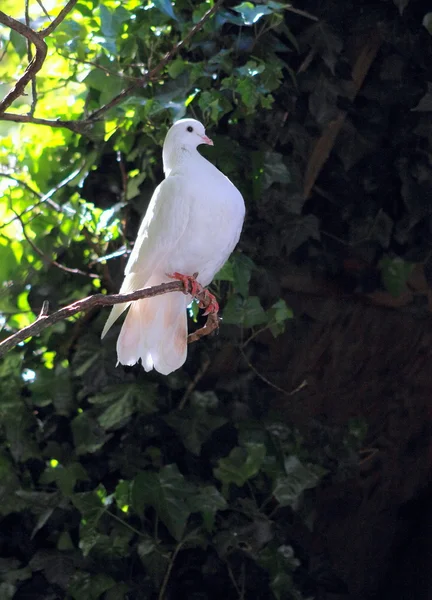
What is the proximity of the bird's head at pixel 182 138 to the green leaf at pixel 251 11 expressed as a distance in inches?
11.2

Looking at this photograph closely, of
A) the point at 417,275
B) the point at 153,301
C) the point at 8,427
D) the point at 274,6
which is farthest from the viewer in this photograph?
the point at 417,275

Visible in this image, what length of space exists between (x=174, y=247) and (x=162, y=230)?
35 millimetres

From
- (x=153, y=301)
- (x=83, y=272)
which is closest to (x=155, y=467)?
(x=83, y=272)

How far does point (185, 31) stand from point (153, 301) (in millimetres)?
639

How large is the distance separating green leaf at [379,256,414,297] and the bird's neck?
0.78 metres

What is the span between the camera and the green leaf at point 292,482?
6.09 ft

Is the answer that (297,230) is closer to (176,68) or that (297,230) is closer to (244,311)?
(244,311)

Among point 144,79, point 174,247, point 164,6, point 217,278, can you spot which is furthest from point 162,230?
point 164,6

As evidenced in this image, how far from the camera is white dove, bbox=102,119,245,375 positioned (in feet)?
4.23

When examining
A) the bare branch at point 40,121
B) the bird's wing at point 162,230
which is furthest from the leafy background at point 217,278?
the bare branch at point 40,121

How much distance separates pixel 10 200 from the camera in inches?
70.1

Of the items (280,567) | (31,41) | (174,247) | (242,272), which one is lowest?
(280,567)

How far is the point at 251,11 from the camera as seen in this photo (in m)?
1.60

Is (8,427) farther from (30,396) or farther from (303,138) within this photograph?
(303,138)
